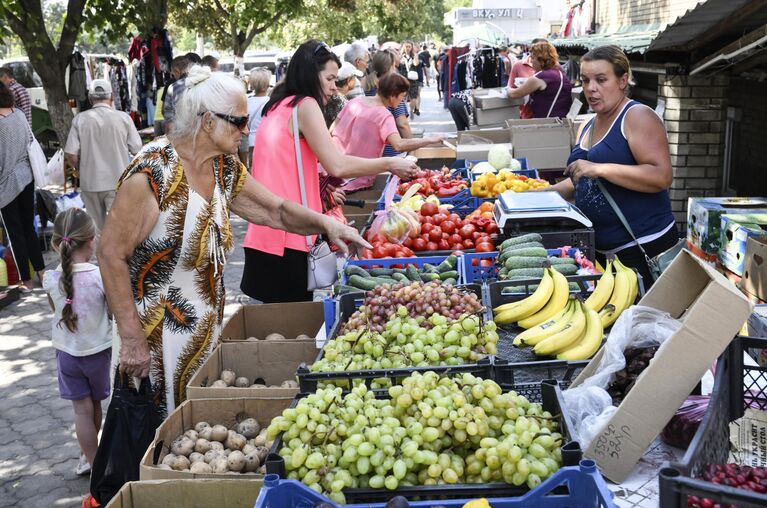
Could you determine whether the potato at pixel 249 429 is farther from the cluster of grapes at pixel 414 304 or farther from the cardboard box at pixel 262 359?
the cluster of grapes at pixel 414 304

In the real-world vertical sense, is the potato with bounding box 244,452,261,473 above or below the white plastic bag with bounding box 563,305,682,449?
below

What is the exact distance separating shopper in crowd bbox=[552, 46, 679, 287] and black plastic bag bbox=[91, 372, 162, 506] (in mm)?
2544

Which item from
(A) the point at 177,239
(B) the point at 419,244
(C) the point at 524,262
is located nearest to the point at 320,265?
(B) the point at 419,244

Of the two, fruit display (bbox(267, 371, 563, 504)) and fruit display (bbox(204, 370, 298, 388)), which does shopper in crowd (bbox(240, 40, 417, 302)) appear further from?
fruit display (bbox(267, 371, 563, 504))

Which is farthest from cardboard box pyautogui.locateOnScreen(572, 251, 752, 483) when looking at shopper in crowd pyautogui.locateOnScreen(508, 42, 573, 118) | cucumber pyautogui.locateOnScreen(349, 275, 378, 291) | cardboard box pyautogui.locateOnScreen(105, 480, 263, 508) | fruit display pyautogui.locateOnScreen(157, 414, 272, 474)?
shopper in crowd pyautogui.locateOnScreen(508, 42, 573, 118)

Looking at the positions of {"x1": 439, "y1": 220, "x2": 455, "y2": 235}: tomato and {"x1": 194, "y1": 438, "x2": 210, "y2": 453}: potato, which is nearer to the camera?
{"x1": 194, "y1": 438, "x2": 210, "y2": 453}: potato

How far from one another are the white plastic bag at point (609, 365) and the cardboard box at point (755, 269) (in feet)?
7.29

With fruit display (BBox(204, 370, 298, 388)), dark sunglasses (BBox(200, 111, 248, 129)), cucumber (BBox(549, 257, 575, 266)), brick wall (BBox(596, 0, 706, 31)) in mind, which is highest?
brick wall (BBox(596, 0, 706, 31))

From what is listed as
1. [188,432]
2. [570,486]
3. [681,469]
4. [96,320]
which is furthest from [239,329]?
[681,469]

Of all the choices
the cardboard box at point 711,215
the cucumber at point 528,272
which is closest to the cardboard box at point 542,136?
the cardboard box at point 711,215

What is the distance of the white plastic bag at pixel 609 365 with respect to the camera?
2.37 metres

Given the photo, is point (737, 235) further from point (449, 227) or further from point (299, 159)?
point (299, 159)

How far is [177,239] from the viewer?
3.38 m

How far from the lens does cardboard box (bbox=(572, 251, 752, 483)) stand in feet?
7.00
